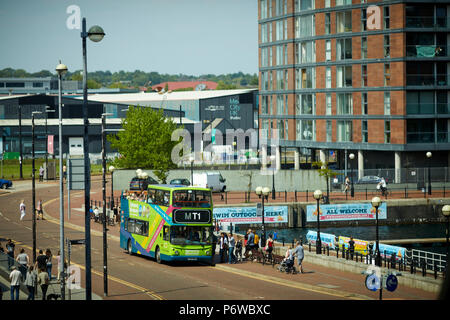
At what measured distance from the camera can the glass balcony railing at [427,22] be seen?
80.5 metres

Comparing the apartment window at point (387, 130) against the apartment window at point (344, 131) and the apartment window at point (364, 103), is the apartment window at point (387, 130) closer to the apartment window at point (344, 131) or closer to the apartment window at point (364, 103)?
the apartment window at point (364, 103)

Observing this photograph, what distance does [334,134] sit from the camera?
286 ft

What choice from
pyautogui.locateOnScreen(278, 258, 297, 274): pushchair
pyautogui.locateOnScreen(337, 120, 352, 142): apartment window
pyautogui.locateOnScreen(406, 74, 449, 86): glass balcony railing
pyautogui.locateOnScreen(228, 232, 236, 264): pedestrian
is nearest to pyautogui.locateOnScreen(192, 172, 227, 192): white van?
pyautogui.locateOnScreen(337, 120, 352, 142): apartment window

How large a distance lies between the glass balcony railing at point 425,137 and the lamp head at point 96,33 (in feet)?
207

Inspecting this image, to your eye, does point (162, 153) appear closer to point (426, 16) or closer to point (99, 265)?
point (426, 16)

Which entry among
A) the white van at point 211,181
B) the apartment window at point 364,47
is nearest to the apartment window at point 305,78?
the apartment window at point 364,47

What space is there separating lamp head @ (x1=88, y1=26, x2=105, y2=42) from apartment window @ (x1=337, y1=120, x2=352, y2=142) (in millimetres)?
65613

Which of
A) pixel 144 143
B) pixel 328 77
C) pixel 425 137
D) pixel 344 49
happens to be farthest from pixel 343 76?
pixel 144 143

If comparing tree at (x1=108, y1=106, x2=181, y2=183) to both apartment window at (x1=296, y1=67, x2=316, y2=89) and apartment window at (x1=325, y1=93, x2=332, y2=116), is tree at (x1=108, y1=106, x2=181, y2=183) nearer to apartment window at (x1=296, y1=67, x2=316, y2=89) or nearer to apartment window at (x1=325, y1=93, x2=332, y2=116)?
apartment window at (x1=325, y1=93, x2=332, y2=116)

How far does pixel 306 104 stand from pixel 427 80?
16.6m

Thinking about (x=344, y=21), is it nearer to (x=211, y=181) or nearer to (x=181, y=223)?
(x=211, y=181)

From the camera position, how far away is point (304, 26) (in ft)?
300
